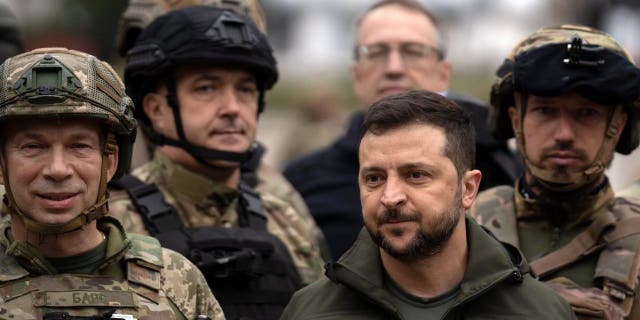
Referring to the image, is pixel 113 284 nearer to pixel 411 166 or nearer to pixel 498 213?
pixel 411 166

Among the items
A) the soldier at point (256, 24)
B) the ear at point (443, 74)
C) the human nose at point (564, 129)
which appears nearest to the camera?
the human nose at point (564, 129)

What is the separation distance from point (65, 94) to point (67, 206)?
1.57 ft

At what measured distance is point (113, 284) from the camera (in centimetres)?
670

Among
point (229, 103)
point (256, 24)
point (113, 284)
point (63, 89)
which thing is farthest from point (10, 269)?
point (256, 24)

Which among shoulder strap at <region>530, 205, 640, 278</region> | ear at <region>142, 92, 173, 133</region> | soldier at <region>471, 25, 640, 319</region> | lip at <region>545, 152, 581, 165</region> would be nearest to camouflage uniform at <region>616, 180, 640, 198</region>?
soldier at <region>471, 25, 640, 319</region>

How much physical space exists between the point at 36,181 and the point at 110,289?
1.86 feet

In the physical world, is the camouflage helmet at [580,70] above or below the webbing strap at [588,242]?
above

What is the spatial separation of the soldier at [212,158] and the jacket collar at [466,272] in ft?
4.38

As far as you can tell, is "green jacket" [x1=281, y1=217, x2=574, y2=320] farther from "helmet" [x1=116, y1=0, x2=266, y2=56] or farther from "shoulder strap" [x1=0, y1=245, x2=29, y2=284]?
"helmet" [x1=116, y1=0, x2=266, y2=56]

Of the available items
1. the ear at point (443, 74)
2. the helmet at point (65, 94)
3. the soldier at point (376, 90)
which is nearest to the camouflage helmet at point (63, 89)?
the helmet at point (65, 94)

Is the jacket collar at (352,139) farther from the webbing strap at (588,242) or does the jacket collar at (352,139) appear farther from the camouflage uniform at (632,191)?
the webbing strap at (588,242)

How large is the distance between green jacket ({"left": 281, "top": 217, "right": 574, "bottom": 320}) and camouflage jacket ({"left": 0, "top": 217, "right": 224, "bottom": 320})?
49cm

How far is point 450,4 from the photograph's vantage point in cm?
3062

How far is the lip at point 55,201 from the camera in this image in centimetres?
656
